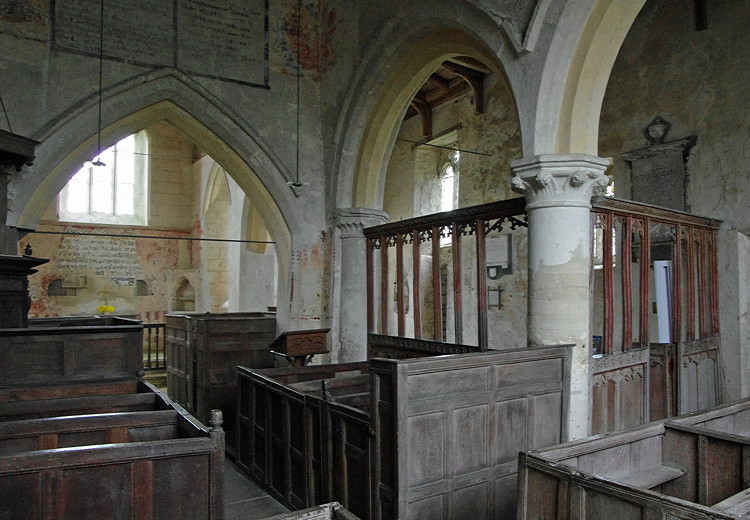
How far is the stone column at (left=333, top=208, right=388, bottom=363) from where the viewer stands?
6828 millimetres

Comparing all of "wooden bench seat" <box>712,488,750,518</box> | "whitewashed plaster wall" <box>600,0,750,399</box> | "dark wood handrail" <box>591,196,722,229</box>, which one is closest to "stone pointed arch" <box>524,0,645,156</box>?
"dark wood handrail" <box>591,196,722,229</box>

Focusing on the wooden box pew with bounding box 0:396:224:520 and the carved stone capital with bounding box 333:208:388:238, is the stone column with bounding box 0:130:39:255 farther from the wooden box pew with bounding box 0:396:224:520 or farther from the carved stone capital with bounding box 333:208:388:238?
the carved stone capital with bounding box 333:208:388:238

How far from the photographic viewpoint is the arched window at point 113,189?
1379 cm

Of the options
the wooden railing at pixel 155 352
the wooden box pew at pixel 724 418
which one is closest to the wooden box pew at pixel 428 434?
the wooden box pew at pixel 724 418

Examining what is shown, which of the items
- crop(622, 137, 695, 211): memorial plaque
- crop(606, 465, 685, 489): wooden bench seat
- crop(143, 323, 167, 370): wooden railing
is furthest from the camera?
crop(143, 323, 167, 370): wooden railing

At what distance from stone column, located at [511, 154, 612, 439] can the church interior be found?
0.02m

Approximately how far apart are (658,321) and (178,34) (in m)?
5.98

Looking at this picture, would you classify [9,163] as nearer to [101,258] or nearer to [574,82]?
[574,82]

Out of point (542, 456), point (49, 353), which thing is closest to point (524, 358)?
point (542, 456)

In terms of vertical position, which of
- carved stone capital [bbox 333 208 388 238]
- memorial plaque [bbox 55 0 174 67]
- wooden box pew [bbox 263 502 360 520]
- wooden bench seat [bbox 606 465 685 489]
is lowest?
wooden bench seat [bbox 606 465 685 489]

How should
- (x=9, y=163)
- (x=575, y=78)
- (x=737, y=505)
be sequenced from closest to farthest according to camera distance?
(x=737, y=505)
(x=575, y=78)
(x=9, y=163)

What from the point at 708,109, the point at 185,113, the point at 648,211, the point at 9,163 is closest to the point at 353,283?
the point at 185,113

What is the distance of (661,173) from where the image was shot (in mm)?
6711

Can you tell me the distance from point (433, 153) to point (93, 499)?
10586 millimetres
